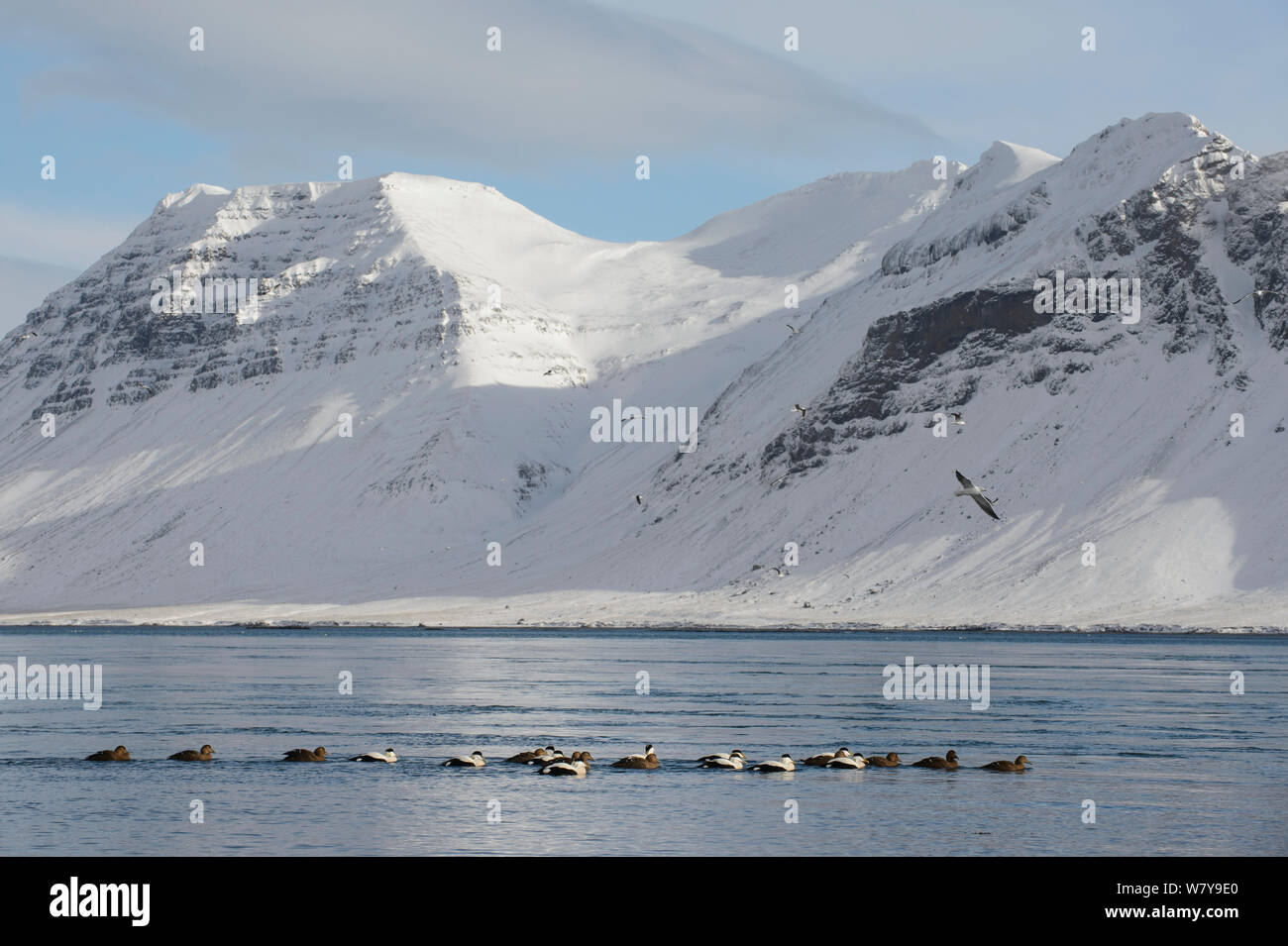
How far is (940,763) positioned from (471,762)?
605 inches

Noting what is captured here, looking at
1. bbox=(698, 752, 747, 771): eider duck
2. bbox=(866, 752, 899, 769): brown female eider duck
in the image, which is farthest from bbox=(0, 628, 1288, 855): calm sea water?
bbox=(866, 752, 899, 769): brown female eider duck

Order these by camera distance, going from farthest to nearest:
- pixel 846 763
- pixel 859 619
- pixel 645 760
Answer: pixel 859 619
pixel 846 763
pixel 645 760

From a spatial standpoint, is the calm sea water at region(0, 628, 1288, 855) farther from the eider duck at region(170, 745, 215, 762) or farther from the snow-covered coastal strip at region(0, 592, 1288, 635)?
the snow-covered coastal strip at region(0, 592, 1288, 635)

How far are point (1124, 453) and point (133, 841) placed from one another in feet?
571

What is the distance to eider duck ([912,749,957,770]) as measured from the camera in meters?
54.2

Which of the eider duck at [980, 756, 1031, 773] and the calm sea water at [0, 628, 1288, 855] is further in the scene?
the eider duck at [980, 756, 1031, 773]

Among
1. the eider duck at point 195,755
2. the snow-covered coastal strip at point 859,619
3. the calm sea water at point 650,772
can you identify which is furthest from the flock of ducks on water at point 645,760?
the snow-covered coastal strip at point 859,619

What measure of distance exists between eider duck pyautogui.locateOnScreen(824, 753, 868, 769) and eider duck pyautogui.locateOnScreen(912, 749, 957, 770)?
214cm

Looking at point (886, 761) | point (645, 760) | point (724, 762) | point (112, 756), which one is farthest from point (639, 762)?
point (112, 756)

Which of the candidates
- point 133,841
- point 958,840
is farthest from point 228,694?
point 958,840

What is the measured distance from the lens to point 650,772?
52750mm

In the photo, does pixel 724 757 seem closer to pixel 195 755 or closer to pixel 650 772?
pixel 650 772

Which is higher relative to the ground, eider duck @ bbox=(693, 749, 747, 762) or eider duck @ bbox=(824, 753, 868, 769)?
eider duck @ bbox=(693, 749, 747, 762)
